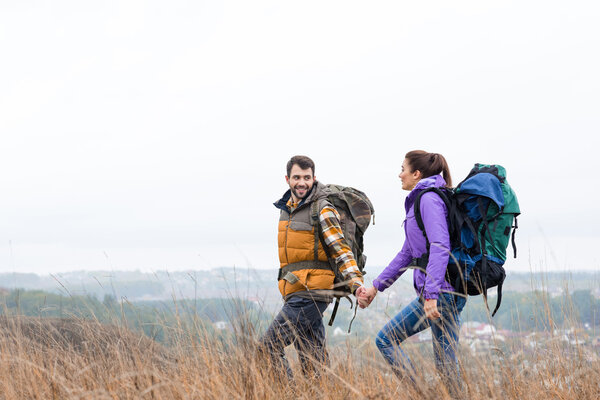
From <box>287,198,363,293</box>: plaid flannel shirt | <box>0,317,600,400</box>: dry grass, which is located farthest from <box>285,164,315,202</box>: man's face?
<box>0,317,600,400</box>: dry grass

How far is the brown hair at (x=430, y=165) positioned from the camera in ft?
11.8

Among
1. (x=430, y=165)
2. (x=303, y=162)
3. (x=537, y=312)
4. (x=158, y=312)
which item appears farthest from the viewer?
(x=303, y=162)

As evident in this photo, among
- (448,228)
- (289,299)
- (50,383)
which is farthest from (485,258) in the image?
(50,383)

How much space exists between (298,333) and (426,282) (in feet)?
3.32

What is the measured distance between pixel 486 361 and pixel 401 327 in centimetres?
53

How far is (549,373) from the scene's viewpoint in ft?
11.7

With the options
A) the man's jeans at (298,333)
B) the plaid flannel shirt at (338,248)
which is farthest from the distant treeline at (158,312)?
the plaid flannel shirt at (338,248)

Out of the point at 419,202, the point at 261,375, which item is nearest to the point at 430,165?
the point at 419,202

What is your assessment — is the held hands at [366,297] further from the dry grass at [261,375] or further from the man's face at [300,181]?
the man's face at [300,181]

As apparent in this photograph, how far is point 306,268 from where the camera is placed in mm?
3896

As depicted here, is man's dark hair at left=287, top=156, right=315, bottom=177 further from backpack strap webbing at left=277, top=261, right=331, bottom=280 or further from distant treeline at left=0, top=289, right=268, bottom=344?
distant treeline at left=0, top=289, right=268, bottom=344

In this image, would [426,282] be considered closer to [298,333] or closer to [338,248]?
[338,248]

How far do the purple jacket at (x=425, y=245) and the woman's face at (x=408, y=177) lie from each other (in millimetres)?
122

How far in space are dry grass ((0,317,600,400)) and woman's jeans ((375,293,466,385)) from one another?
8 centimetres
